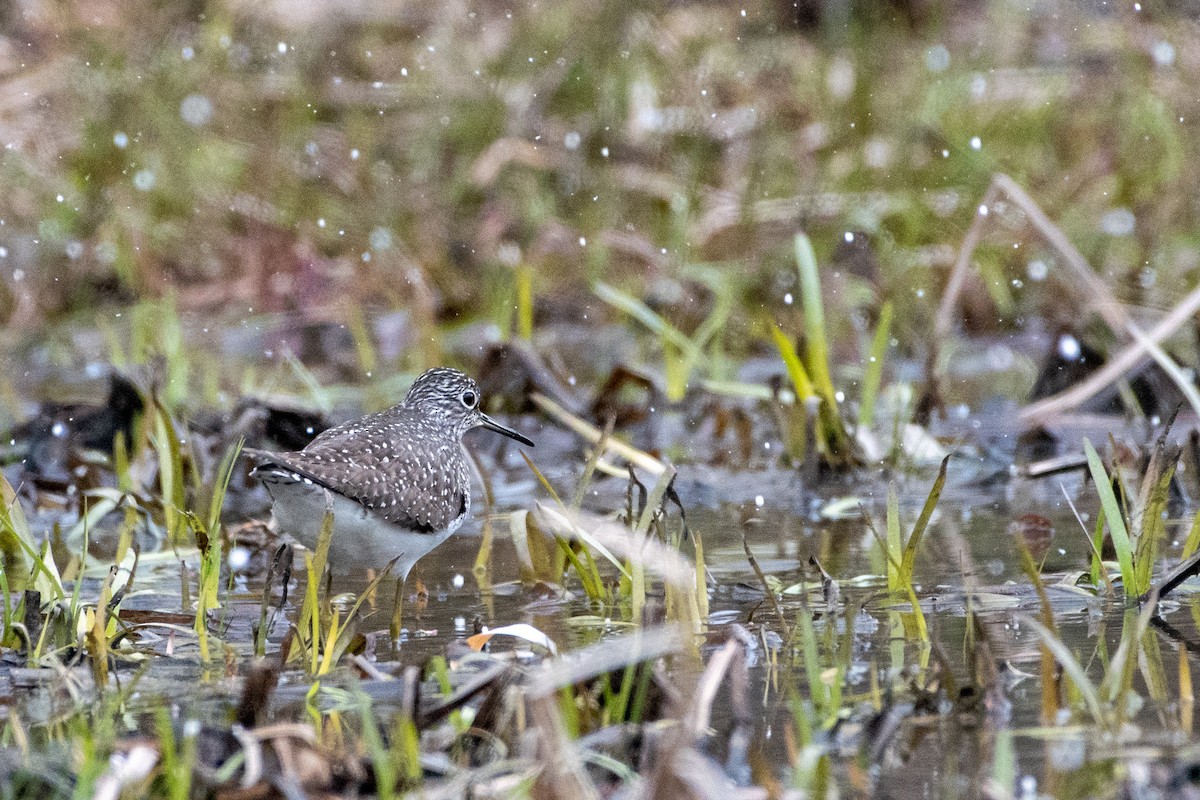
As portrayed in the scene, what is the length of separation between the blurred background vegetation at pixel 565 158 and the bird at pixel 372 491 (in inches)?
118

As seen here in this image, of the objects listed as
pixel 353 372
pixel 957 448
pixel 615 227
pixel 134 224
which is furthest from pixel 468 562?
pixel 134 224

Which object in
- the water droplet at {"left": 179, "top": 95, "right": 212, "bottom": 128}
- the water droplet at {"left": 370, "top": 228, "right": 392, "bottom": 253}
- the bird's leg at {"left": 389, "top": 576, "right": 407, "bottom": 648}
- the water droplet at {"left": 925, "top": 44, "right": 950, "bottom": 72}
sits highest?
the water droplet at {"left": 925, "top": 44, "right": 950, "bottom": 72}

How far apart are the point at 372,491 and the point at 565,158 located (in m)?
6.64

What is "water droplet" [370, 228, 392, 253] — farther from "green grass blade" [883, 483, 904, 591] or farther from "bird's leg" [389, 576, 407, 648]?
"green grass blade" [883, 483, 904, 591]

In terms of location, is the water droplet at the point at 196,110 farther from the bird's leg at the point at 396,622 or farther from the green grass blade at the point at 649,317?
the bird's leg at the point at 396,622

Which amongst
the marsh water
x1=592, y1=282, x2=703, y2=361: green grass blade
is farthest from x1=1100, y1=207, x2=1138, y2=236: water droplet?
x1=592, y1=282, x2=703, y2=361: green grass blade

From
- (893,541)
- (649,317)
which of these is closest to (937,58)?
(649,317)

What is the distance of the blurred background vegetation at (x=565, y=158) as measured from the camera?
9.15m

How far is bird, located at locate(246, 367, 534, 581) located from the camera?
4.42 m

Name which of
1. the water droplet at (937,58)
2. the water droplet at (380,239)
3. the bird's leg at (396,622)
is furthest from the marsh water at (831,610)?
the water droplet at (937,58)

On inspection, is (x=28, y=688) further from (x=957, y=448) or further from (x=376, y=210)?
(x=376, y=210)

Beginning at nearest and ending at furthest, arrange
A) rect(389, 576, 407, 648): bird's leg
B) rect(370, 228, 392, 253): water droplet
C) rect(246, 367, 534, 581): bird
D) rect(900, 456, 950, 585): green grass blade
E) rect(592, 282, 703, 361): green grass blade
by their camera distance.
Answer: rect(900, 456, 950, 585): green grass blade → rect(389, 576, 407, 648): bird's leg → rect(246, 367, 534, 581): bird → rect(592, 282, 703, 361): green grass blade → rect(370, 228, 392, 253): water droplet

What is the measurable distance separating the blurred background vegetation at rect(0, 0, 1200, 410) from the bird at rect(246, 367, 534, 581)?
118 inches

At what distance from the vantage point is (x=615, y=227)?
10.1 m
